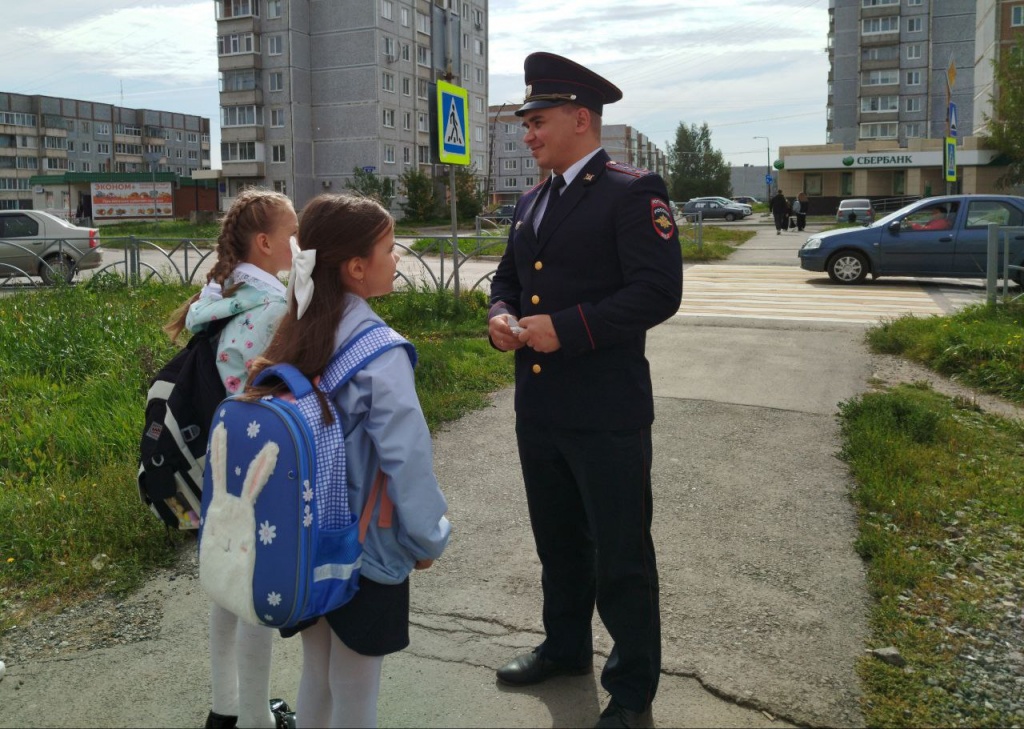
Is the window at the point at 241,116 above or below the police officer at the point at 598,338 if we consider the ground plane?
above

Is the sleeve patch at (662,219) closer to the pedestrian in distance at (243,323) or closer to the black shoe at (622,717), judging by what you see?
the pedestrian in distance at (243,323)

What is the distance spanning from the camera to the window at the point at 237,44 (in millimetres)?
69375

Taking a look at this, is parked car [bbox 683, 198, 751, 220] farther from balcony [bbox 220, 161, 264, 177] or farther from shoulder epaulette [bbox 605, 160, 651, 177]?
shoulder epaulette [bbox 605, 160, 651, 177]

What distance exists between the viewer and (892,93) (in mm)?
89438

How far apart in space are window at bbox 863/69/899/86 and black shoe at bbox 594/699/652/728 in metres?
97.3

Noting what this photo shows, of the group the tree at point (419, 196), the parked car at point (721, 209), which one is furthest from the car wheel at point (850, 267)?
the tree at point (419, 196)

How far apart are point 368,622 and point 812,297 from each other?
13.6 metres

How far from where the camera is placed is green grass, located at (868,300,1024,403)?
8.02 metres

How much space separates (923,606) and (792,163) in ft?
219

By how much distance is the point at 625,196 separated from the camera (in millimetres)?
2807

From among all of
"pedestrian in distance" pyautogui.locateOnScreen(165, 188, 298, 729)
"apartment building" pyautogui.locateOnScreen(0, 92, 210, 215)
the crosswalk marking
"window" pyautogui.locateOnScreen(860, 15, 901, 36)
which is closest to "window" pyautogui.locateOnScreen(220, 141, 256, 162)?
"apartment building" pyautogui.locateOnScreen(0, 92, 210, 215)

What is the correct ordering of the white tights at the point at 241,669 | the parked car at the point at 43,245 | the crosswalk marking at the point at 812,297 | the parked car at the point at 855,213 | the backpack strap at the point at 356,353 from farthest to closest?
the parked car at the point at 855,213
the parked car at the point at 43,245
the crosswalk marking at the point at 812,297
the white tights at the point at 241,669
the backpack strap at the point at 356,353

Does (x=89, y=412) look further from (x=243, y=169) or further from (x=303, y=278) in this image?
(x=243, y=169)

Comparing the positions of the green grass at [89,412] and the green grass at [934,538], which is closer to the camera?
the green grass at [934,538]
